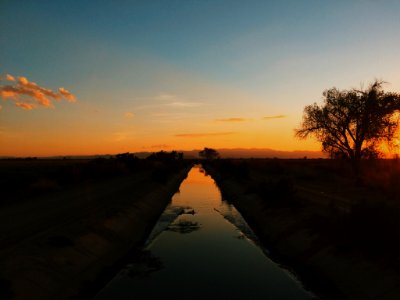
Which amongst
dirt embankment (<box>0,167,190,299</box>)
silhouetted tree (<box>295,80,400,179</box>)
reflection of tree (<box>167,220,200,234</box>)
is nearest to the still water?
reflection of tree (<box>167,220,200,234</box>)

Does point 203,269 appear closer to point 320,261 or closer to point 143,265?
point 143,265

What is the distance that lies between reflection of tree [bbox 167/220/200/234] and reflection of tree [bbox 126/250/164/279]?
18.3ft

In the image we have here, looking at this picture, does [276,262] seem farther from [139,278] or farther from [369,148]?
[369,148]

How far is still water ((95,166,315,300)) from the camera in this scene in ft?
41.5

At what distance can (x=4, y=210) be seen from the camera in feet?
75.3

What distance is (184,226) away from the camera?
24.9 metres

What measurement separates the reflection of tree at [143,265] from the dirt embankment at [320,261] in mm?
5709

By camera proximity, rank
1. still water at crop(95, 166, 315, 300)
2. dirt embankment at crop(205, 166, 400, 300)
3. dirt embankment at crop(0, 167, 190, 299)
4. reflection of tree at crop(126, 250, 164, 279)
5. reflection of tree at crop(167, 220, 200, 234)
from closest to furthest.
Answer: dirt embankment at crop(205, 166, 400, 300), dirt embankment at crop(0, 167, 190, 299), still water at crop(95, 166, 315, 300), reflection of tree at crop(126, 250, 164, 279), reflection of tree at crop(167, 220, 200, 234)

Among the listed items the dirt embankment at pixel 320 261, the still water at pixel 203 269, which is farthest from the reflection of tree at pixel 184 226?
the dirt embankment at pixel 320 261

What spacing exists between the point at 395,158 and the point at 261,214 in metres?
22.6

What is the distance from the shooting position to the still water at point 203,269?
41.5 feet

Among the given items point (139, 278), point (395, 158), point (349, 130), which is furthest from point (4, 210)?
point (395, 158)

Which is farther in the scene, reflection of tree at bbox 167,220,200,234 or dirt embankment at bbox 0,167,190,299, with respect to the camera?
reflection of tree at bbox 167,220,200,234

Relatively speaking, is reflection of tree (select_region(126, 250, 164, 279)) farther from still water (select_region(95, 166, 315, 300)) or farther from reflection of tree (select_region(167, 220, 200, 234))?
reflection of tree (select_region(167, 220, 200, 234))
